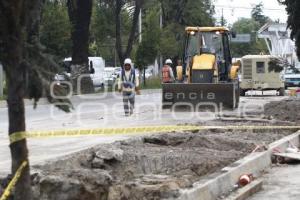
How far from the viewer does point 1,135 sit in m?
15.6

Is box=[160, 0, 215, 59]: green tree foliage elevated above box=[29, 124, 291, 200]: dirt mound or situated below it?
above

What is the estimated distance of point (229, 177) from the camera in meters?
8.75

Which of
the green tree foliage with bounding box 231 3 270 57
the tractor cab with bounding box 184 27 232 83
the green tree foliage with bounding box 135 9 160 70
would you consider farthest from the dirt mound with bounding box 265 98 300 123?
the green tree foliage with bounding box 231 3 270 57

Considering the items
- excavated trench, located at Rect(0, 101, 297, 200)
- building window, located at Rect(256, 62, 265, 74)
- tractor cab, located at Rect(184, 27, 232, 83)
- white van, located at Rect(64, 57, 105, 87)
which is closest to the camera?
excavated trench, located at Rect(0, 101, 297, 200)

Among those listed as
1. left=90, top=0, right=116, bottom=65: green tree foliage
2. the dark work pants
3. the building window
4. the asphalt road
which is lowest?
the asphalt road

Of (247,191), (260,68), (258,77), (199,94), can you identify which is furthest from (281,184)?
(260,68)

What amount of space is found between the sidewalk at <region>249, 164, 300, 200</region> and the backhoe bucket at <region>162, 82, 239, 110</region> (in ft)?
37.6

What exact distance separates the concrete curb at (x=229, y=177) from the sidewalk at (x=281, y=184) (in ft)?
0.74

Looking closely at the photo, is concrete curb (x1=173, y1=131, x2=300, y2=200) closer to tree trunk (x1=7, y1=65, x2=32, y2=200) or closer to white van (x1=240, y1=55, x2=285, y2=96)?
tree trunk (x1=7, y1=65, x2=32, y2=200)

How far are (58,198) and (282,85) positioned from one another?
111 ft

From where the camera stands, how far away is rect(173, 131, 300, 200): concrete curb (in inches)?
290

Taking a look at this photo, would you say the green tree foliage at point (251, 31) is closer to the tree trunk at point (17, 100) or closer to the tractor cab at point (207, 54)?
the tractor cab at point (207, 54)

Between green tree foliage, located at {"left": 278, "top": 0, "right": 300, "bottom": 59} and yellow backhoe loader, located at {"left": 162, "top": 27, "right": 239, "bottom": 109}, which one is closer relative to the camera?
green tree foliage, located at {"left": 278, "top": 0, "right": 300, "bottom": 59}

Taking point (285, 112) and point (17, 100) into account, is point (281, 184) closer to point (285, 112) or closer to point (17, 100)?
point (17, 100)
